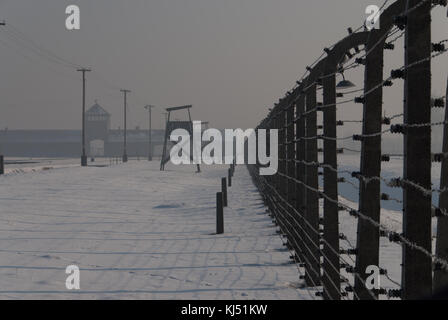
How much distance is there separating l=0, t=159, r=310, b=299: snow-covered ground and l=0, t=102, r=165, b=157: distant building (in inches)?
4410

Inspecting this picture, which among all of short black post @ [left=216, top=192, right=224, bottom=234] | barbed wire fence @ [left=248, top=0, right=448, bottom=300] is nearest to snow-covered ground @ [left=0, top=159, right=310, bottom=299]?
short black post @ [left=216, top=192, right=224, bottom=234]

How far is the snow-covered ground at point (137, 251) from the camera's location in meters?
7.59

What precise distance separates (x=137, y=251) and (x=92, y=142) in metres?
128

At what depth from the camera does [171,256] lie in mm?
10180

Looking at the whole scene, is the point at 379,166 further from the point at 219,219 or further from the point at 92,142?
the point at 92,142

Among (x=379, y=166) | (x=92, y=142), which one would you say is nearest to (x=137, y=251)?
(x=379, y=166)

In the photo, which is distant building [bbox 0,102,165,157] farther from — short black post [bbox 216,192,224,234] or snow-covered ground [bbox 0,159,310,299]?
short black post [bbox 216,192,224,234]

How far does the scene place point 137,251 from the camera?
10539 millimetres

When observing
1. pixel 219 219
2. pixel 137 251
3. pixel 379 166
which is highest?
pixel 379 166

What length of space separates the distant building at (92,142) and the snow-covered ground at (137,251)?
112 m
